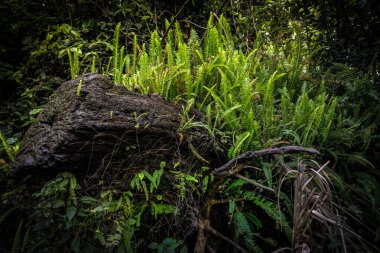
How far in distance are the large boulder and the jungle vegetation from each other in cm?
8

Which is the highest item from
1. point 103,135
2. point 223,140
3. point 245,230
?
point 103,135

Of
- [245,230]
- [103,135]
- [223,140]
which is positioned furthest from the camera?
[223,140]

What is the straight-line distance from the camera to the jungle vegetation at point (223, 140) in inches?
49.2

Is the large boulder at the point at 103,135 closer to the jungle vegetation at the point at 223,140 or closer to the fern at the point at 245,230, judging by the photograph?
the jungle vegetation at the point at 223,140

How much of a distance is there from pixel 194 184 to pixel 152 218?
308 millimetres

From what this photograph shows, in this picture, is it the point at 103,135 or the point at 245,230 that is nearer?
the point at 245,230

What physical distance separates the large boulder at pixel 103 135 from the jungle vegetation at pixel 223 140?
0.08 metres

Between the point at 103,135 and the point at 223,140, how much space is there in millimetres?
759

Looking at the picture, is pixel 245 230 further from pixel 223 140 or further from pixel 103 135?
pixel 103 135

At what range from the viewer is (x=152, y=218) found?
138 cm

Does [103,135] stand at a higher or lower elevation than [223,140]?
higher

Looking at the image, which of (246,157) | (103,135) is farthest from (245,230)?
(103,135)

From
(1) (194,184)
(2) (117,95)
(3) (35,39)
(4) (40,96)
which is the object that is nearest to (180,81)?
(2) (117,95)

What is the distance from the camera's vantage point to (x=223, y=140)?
5.52 feet
